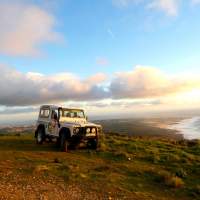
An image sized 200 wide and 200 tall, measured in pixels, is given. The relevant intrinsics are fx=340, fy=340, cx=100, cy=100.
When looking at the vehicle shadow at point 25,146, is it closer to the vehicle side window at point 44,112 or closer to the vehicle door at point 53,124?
the vehicle door at point 53,124

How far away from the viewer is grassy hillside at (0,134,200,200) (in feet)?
34.9

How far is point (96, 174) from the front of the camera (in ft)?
42.9

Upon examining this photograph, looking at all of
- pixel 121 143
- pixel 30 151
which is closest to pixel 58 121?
pixel 30 151

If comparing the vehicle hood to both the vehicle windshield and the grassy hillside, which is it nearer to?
the vehicle windshield

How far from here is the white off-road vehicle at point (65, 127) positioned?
61.6 ft

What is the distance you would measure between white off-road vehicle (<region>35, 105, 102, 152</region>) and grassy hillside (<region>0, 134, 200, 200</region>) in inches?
27.4

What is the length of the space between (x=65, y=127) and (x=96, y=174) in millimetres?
6513

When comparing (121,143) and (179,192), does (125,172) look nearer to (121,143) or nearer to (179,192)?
(179,192)

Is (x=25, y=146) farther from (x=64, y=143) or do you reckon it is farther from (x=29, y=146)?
(x=64, y=143)

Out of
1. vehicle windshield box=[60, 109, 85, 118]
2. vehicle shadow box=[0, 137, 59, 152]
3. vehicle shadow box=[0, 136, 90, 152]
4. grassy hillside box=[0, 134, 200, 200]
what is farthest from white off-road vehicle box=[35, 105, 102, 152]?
grassy hillside box=[0, 134, 200, 200]

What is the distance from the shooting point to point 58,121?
19875 millimetres

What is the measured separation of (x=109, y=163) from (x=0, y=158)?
16.7 ft

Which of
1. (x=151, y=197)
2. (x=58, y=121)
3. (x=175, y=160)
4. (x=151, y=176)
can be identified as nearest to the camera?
(x=151, y=197)

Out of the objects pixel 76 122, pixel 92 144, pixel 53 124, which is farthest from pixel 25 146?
pixel 92 144
